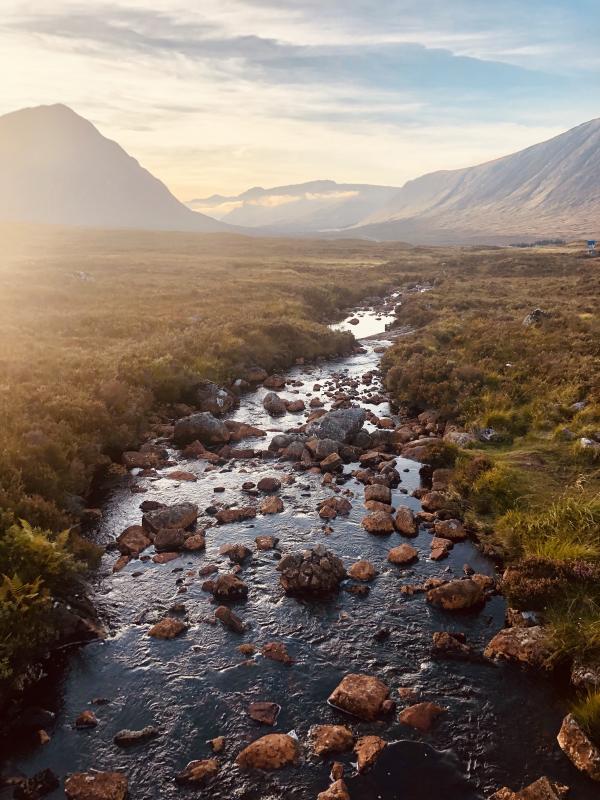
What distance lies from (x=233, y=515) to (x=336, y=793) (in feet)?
31.2

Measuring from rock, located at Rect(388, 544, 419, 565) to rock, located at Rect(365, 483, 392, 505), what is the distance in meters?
2.98

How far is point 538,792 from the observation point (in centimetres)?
841

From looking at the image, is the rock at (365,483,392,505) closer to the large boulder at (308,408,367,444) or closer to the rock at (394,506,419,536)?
the rock at (394,506,419,536)

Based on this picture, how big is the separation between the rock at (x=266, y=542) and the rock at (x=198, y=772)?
21.8 ft

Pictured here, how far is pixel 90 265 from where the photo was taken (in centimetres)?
9438

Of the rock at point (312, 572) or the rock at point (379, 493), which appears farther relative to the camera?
the rock at point (379, 493)

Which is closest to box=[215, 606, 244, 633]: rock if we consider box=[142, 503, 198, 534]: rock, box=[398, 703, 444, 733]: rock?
box=[398, 703, 444, 733]: rock

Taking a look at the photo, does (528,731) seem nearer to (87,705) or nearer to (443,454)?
(87,705)

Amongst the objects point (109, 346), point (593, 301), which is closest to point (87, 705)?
point (109, 346)

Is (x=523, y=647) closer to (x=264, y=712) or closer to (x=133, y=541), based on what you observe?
(x=264, y=712)

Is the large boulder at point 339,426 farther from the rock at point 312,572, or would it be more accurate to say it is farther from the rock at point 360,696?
the rock at point 360,696

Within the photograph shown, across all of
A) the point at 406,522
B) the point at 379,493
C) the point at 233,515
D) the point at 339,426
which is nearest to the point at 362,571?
the point at 406,522

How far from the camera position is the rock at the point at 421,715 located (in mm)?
9898

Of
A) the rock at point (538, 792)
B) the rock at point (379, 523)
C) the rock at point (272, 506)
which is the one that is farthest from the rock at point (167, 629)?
the rock at point (538, 792)
